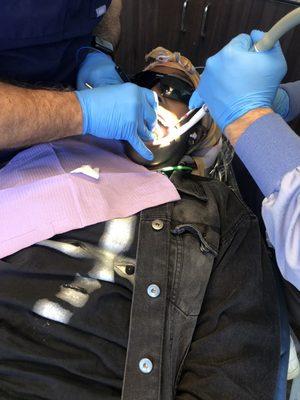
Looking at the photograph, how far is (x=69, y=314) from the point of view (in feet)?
2.48

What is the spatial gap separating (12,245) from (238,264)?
50 cm

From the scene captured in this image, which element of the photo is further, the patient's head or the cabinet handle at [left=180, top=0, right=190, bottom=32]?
the cabinet handle at [left=180, top=0, right=190, bottom=32]

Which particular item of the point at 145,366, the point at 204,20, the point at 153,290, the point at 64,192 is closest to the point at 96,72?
the point at 64,192

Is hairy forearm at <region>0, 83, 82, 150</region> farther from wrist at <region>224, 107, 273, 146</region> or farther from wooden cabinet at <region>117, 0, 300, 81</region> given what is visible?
wooden cabinet at <region>117, 0, 300, 81</region>

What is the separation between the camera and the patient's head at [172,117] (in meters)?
1.13

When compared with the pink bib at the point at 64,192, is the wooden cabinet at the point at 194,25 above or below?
above

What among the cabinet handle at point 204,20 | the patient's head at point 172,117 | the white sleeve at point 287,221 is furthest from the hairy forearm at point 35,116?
the cabinet handle at point 204,20

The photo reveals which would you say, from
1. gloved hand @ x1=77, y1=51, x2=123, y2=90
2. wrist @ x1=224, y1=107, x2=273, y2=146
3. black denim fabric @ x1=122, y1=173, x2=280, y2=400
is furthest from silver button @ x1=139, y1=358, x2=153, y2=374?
gloved hand @ x1=77, y1=51, x2=123, y2=90

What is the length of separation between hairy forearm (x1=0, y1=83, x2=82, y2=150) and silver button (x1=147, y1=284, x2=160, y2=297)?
0.47 metres

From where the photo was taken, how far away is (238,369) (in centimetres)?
73

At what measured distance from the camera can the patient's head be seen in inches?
44.3

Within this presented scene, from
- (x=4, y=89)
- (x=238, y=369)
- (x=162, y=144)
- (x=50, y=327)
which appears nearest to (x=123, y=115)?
(x=162, y=144)

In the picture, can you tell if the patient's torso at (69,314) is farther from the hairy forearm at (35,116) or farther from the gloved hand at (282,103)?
the gloved hand at (282,103)

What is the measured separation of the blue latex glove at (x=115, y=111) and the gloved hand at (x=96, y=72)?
0.73ft
